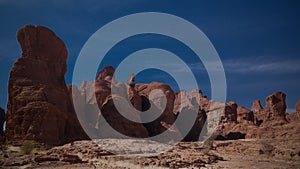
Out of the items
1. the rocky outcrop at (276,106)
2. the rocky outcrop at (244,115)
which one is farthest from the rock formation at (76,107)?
the rocky outcrop at (244,115)

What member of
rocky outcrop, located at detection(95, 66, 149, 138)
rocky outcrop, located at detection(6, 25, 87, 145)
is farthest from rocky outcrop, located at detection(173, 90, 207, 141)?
rocky outcrop, located at detection(6, 25, 87, 145)

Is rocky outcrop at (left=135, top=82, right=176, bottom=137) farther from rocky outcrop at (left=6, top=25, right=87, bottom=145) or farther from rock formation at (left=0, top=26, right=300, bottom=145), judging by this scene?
rocky outcrop at (left=6, top=25, right=87, bottom=145)

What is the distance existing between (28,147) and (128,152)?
9625mm

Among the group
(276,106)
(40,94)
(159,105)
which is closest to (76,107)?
(40,94)

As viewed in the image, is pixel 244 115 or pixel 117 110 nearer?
pixel 117 110

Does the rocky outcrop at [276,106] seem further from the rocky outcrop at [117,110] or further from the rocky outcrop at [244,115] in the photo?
the rocky outcrop at [117,110]

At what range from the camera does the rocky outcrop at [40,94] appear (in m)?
33.2

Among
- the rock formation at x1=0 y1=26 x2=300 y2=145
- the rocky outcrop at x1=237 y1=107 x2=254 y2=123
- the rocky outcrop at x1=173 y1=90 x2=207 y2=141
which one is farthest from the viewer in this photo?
the rocky outcrop at x1=237 y1=107 x2=254 y2=123

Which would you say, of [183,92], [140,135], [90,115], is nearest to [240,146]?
[140,135]

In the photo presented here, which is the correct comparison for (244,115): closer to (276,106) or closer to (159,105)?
(276,106)

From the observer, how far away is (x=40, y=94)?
3466 cm

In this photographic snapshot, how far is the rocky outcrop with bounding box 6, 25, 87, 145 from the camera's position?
33250 millimetres

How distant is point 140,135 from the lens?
47.0 metres

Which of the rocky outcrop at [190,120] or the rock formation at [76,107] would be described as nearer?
the rock formation at [76,107]
